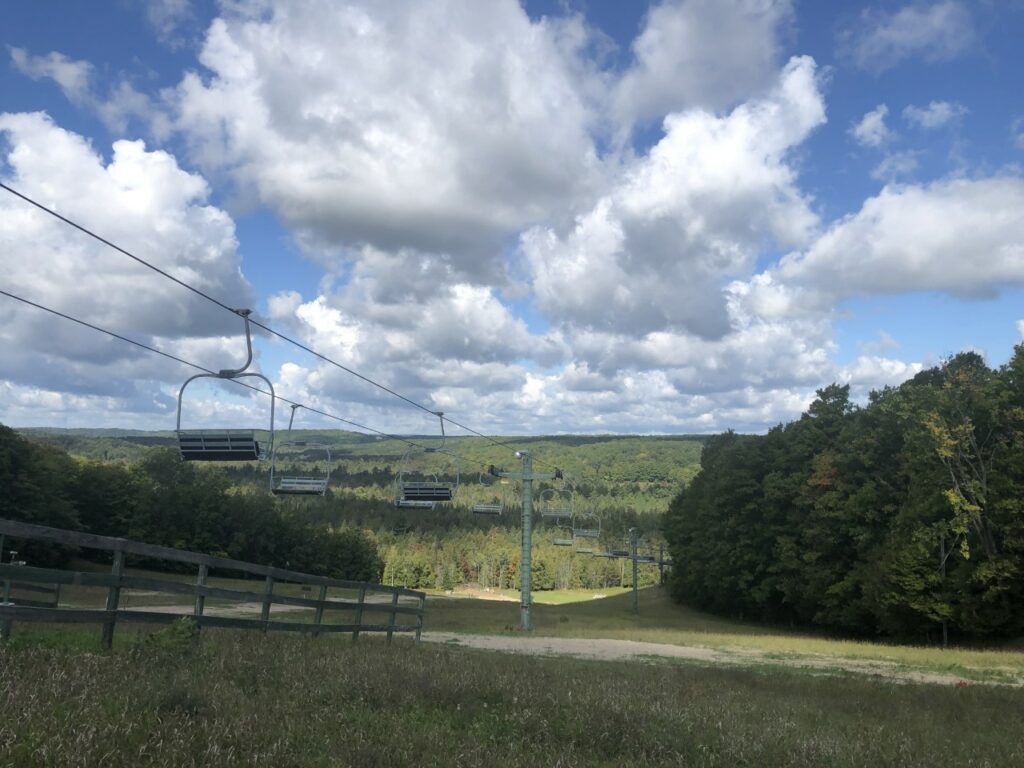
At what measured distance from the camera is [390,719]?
609cm

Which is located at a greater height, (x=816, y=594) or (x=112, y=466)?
(x=112, y=466)

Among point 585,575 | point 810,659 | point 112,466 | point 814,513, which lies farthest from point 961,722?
point 585,575

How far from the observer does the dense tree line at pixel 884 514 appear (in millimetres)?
39000

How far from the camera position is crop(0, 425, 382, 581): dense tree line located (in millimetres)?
70625

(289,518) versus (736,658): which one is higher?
(289,518)

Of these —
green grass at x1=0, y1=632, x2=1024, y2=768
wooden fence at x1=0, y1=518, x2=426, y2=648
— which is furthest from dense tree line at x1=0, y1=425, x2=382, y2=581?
green grass at x1=0, y1=632, x2=1024, y2=768

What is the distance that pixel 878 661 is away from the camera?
939 inches

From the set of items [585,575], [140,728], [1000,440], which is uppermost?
[1000,440]

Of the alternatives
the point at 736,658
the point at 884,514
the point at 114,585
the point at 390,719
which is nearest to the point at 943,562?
the point at 884,514

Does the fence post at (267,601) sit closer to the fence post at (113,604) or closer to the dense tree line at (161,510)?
the fence post at (113,604)

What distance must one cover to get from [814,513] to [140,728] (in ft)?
166

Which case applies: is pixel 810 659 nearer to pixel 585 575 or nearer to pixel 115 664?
pixel 115 664

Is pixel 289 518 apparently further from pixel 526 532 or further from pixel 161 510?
pixel 526 532

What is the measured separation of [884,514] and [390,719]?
4722 centimetres
